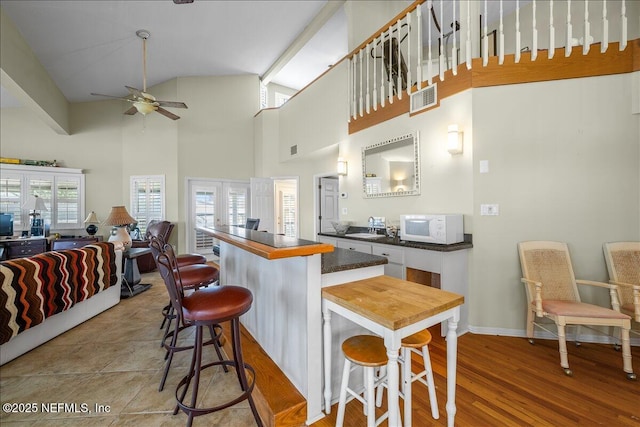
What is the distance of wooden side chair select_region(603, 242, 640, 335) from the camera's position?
2.22 metres

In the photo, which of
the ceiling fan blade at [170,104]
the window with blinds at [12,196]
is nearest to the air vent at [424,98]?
the ceiling fan blade at [170,104]

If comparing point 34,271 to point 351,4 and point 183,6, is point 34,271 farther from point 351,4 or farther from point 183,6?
point 351,4

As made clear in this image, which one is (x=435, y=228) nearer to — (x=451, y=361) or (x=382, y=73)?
(x=451, y=361)

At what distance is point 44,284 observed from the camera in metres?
2.33

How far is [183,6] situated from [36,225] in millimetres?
4900

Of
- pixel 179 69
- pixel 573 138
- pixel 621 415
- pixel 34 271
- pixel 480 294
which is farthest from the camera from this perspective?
pixel 179 69

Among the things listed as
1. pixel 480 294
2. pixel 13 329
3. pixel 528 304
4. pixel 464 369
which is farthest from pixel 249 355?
pixel 528 304

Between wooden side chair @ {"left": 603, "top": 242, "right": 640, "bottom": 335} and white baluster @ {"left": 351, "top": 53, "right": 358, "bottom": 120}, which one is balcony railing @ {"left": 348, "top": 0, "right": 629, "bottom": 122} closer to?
white baluster @ {"left": 351, "top": 53, "right": 358, "bottom": 120}

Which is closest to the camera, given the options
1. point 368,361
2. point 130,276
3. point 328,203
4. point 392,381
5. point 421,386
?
point 392,381

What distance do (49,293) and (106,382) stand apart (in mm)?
1104

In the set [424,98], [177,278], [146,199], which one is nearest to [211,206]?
[146,199]

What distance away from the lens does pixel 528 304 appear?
2441 mm

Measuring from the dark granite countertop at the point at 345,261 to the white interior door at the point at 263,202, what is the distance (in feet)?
15.2

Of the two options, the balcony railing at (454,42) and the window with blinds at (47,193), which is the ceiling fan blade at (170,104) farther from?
the window with blinds at (47,193)
